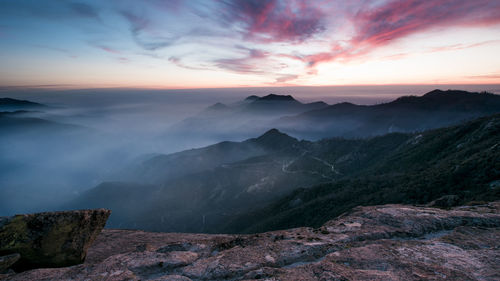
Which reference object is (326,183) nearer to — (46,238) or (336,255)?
(336,255)

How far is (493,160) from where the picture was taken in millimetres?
36000

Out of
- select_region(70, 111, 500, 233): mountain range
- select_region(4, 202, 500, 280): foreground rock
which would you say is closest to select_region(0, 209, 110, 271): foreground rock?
select_region(4, 202, 500, 280): foreground rock

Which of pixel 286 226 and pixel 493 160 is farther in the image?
pixel 286 226

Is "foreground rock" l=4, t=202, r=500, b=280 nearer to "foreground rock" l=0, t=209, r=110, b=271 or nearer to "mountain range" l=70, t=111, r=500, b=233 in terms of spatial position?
"foreground rock" l=0, t=209, r=110, b=271

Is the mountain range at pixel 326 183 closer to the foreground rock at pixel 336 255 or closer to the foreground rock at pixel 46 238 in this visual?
the foreground rock at pixel 336 255

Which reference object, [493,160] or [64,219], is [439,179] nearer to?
[493,160]

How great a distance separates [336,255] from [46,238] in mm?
13733

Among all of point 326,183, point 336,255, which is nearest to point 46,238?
point 336,255

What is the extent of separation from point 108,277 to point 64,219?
456 cm

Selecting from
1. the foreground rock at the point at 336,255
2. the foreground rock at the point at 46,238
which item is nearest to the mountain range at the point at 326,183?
the foreground rock at the point at 336,255

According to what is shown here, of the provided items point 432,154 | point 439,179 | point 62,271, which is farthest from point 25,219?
point 432,154

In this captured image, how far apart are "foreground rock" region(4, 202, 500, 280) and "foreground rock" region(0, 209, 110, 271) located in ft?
3.08

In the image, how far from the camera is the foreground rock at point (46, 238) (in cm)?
1027

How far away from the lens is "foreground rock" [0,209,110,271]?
33.7 feet
